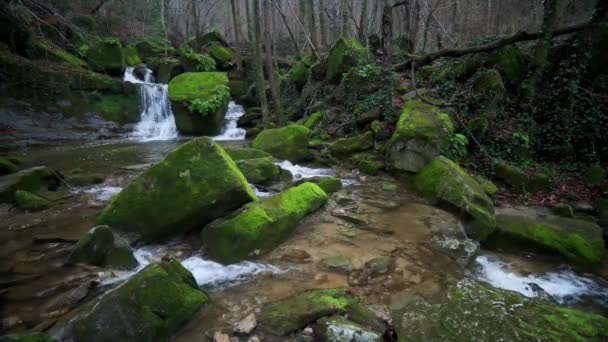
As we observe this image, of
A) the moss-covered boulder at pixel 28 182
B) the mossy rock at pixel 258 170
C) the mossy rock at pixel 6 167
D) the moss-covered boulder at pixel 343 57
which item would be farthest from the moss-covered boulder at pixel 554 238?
the mossy rock at pixel 6 167

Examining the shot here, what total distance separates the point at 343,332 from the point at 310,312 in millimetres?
440

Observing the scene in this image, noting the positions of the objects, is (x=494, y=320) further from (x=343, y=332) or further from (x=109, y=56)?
(x=109, y=56)

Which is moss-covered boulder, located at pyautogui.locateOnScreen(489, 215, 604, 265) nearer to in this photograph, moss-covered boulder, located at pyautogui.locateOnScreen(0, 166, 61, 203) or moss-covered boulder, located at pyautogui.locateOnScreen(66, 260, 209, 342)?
moss-covered boulder, located at pyautogui.locateOnScreen(66, 260, 209, 342)

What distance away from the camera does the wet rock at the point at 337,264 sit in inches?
178

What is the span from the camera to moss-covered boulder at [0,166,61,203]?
6.50 m

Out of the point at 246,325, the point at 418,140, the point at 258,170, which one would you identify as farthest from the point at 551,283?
the point at 258,170

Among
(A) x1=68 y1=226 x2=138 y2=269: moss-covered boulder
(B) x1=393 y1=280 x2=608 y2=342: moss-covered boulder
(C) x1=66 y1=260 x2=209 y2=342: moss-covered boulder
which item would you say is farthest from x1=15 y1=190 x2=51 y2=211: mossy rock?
(B) x1=393 y1=280 x2=608 y2=342: moss-covered boulder

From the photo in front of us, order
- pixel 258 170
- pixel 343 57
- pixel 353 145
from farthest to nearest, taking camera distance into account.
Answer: pixel 343 57, pixel 353 145, pixel 258 170

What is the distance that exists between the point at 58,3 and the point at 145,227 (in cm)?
2648

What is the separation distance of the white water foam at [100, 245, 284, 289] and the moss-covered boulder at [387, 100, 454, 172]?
15.4ft

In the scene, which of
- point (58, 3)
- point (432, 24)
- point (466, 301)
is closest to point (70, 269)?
point (466, 301)

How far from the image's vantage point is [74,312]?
3582mm

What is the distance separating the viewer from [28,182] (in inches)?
273

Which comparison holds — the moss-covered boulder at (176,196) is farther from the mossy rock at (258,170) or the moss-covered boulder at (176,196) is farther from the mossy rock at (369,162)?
the mossy rock at (369,162)
